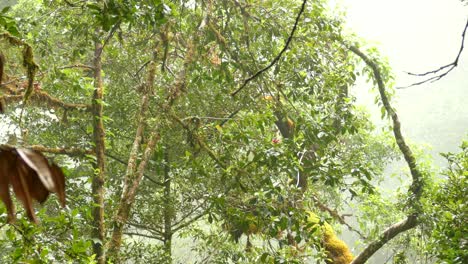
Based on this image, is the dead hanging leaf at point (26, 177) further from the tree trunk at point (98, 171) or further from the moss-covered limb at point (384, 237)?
the moss-covered limb at point (384, 237)

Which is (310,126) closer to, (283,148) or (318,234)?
(283,148)

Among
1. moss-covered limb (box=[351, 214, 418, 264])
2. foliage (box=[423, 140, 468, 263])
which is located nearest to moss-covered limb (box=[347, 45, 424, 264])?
moss-covered limb (box=[351, 214, 418, 264])

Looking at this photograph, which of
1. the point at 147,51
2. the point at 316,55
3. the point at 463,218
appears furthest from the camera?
the point at 147,51

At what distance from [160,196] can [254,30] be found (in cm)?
166

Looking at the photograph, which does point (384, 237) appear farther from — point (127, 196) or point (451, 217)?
point (127, 196)

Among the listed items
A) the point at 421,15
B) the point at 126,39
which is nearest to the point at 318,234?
the point at 126,39

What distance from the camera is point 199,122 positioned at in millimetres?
3092

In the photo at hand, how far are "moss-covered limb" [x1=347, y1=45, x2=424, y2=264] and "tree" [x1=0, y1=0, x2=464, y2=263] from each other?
1cm

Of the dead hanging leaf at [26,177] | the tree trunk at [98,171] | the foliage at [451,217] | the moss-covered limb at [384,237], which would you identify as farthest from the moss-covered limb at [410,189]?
the dead hanging leaf at [26,177]

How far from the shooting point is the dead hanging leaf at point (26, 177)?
513 millimetres

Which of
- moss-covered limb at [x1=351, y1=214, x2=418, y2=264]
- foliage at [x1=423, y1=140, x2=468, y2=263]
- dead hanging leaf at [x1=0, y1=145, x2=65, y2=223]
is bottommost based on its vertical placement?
dead hanging leaf at [x1=0, y1=145, x2=65, y2=223]

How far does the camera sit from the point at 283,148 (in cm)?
309

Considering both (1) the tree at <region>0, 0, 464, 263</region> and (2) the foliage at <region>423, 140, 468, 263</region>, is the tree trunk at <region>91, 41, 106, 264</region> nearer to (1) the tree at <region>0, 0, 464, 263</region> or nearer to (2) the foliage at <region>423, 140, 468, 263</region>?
(1) the tree at <region>0, 0, 464, 263</region>

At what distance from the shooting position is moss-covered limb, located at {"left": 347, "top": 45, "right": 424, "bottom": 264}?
4320 millimetres
